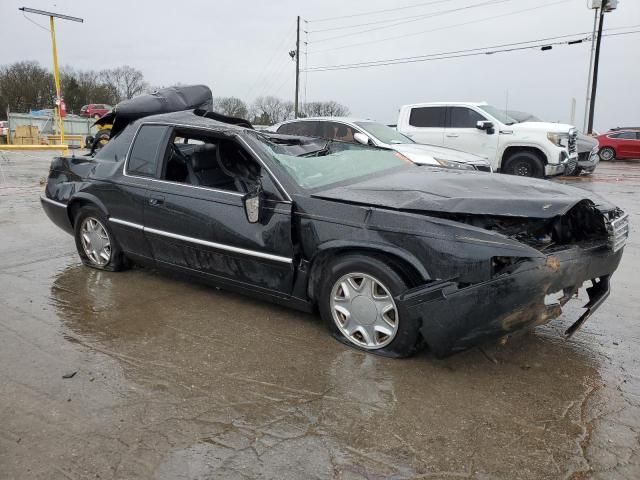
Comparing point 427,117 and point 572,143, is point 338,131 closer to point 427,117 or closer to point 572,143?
point 427,117

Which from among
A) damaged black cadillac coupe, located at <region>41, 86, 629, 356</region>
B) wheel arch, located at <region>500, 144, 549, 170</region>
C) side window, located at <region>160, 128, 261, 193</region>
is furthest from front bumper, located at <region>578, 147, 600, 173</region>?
side window, located at <region>160, 128, 261, 193</region>

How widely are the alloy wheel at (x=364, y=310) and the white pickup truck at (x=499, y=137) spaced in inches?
361

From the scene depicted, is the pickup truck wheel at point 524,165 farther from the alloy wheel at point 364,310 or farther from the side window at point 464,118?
the alloy wheel at point 364,310

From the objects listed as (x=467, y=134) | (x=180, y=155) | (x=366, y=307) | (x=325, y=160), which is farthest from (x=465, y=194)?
(x=467, y=134)

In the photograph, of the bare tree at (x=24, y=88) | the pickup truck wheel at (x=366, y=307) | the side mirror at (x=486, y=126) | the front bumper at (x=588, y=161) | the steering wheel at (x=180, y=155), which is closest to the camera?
the pickup truck wheel at (x=366, y=307)

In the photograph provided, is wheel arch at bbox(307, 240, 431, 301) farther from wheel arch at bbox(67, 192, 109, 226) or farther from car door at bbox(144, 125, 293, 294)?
wheel arch at bbox(67, 192, 109, 226)

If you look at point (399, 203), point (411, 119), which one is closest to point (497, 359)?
point (399, 203)

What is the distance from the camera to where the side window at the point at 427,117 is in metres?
12.4

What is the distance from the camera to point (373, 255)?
3.39 meters

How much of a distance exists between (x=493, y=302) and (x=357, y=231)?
927 millimetres

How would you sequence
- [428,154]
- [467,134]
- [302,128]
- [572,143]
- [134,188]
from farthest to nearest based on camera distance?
[572,143]
[467,134]
[302,128]
[428,154]
[134,188]

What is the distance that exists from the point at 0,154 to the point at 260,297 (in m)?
22.5

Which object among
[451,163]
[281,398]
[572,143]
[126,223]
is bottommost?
[281,398]

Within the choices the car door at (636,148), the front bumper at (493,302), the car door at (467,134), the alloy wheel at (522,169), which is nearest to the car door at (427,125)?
the car door at (467,134)
